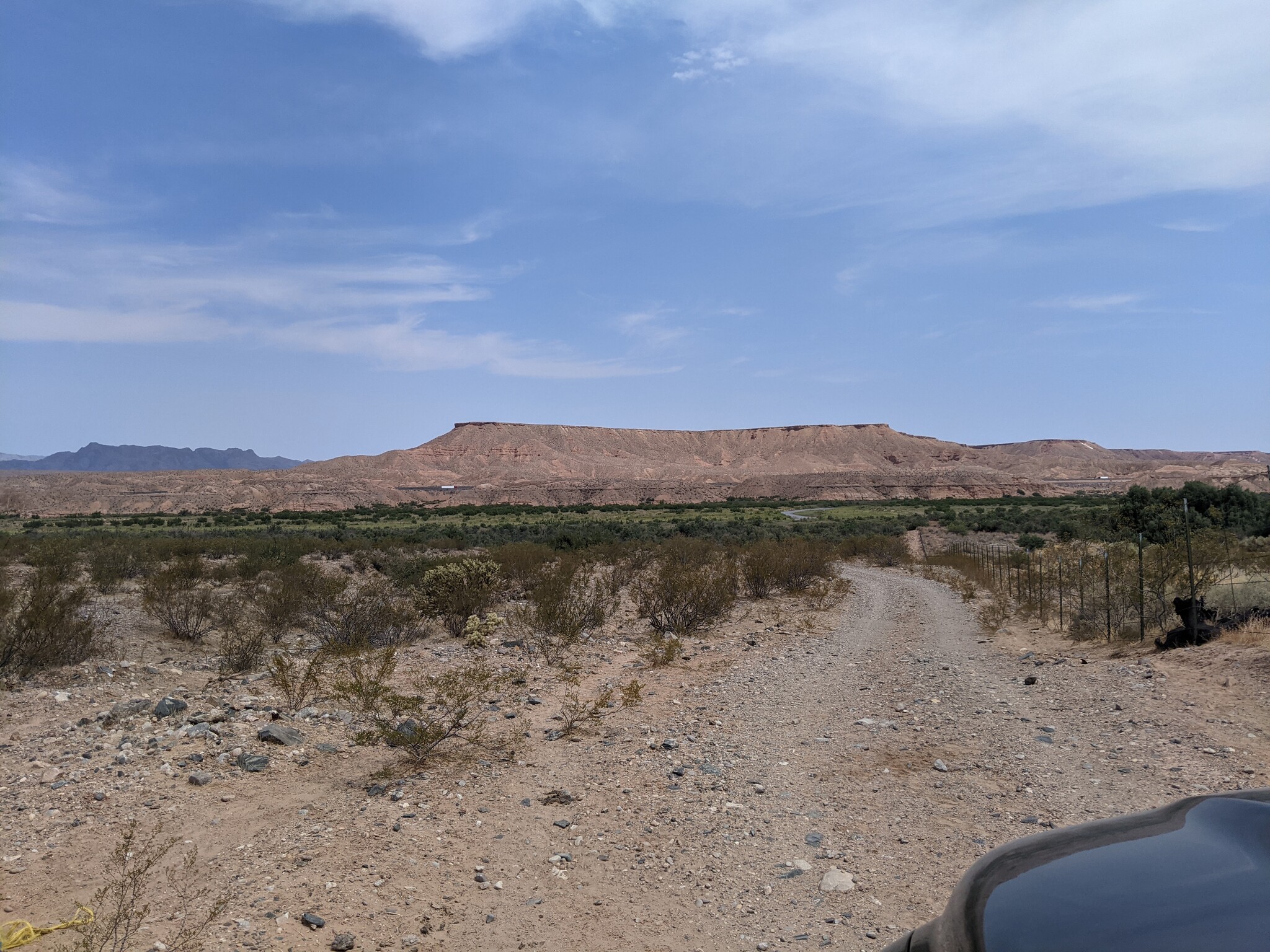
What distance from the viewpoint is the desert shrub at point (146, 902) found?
13.7ft

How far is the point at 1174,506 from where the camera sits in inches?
1206

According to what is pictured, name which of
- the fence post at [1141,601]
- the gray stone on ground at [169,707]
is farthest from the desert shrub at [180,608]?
the fence post at [1141,601]

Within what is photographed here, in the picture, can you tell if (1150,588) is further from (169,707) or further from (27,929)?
(27,929)

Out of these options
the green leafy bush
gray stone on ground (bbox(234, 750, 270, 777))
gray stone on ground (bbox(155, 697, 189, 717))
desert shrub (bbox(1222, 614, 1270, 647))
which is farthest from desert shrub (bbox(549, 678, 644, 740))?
desert shrub (bbox(1222, 614, 1270, 647))

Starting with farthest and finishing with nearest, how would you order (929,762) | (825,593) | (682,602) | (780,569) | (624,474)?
(624,474)
(780,569)
(825,593)
(682,602)
(929,762)

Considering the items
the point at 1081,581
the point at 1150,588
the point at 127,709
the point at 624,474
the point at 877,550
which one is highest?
the point at 624,474

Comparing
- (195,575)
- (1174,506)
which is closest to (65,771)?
(195,575)

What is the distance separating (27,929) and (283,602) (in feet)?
34.7

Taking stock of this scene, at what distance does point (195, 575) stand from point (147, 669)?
32.0 feet

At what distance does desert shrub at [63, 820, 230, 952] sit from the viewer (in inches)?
164

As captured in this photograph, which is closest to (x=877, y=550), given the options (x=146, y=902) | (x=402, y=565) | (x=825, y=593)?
(x=825, y=593)

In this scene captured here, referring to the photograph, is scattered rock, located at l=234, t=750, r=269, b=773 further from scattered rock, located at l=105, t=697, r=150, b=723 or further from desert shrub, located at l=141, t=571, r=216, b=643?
desert shrub, located at l=141, t=571, r=216, b=643

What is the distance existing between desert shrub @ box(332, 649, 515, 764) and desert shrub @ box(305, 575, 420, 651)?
4007mm

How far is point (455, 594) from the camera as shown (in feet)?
51.3
